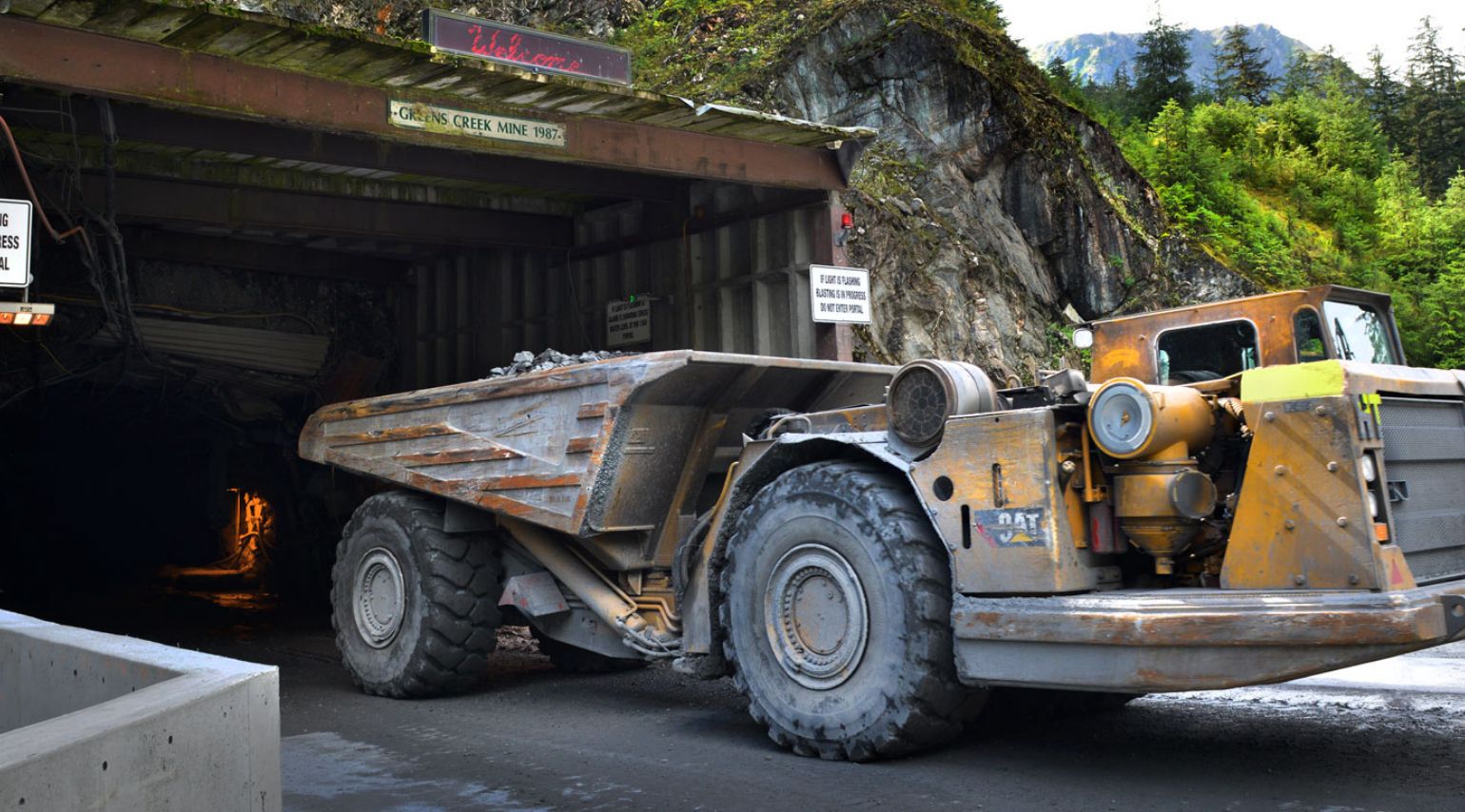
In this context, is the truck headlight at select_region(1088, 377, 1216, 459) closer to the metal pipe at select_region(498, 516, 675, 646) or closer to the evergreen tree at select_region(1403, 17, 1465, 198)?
the metal pipe at select_region(498, 516, 675, 646)

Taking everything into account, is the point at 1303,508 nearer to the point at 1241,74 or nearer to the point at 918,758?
the point at 918,758

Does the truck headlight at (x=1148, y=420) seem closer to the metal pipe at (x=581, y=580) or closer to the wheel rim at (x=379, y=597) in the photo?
the metal pipe at (x=581, y=580)

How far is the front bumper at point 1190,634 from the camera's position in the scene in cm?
497

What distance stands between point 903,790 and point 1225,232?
25.6 metres

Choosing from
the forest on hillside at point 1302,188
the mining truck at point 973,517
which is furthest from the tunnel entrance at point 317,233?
the forest on hillside at point 1302,188

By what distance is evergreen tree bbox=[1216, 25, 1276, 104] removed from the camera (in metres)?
53.3

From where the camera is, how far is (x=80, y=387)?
15961mm

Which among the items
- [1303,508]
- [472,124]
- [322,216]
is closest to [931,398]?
[1303,508]

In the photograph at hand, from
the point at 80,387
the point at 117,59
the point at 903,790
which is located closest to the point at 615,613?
the point at 903,790

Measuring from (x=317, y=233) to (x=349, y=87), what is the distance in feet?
12.9

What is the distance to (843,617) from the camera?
624 centimetres

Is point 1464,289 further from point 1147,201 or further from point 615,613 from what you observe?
point 615,613

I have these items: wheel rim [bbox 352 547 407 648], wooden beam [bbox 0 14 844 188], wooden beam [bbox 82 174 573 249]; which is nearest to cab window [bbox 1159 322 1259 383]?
wheel rim [bbox 352 547 407 648]

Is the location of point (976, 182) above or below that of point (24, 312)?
above
